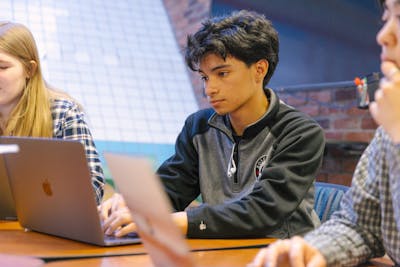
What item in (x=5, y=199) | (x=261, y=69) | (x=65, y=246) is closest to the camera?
(x=65, y=246)

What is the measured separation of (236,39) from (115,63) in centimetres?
250

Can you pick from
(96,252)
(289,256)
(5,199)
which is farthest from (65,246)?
(289,256)

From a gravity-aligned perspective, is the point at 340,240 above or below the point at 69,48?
below

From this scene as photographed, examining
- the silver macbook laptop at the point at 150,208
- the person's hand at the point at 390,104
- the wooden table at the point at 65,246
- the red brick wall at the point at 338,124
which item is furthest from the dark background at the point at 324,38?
the silver macbook laptop at the point at 150,208

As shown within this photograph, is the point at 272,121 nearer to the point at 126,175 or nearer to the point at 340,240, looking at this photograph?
the point at 340,240

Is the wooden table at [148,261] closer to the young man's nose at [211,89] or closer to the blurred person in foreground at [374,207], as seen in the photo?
the blurred person in foreground at [374,207]

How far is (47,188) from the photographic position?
46.9 inches

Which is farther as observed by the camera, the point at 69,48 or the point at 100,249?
the point at 69,48

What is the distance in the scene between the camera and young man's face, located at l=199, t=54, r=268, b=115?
1.63m

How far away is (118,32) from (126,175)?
11.9 ft

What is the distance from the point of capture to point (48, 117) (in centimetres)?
177

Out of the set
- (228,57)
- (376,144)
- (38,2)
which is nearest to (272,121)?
(228,57)

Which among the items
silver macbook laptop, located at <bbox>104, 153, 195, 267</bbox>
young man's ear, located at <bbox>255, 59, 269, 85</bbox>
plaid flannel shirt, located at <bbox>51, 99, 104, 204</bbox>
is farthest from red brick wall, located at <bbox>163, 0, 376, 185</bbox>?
silver macbook laptop, located at <bbox>104, 153, 195, 267</bbox>

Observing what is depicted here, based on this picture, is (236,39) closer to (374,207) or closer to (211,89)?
(211,89)
